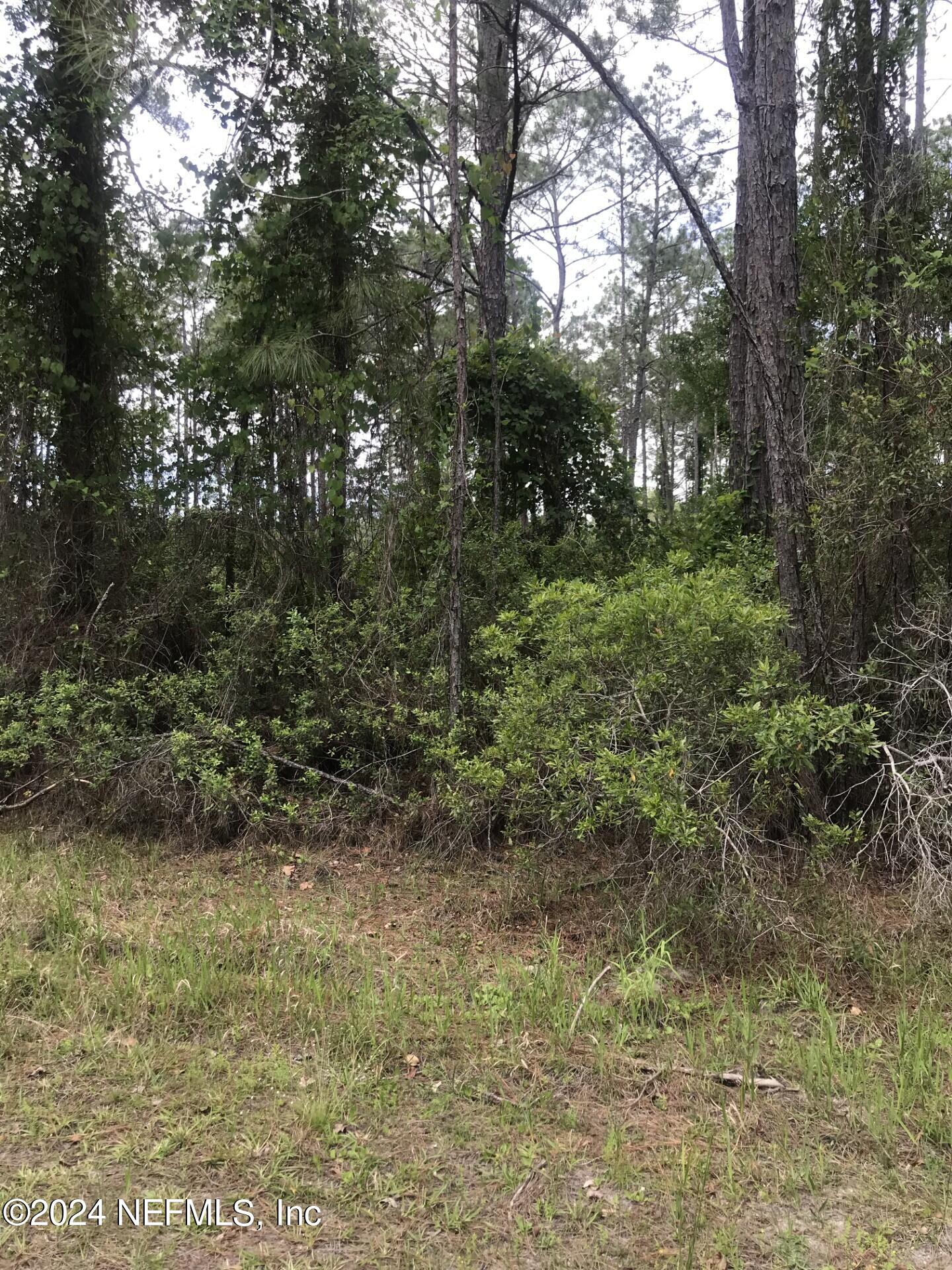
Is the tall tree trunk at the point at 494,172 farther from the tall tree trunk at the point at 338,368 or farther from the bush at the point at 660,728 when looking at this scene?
the bush at the point at 660,728

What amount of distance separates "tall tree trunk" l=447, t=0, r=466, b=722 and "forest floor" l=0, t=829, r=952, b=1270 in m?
1.78

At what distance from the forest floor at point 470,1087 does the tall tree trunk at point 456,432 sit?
178 cm

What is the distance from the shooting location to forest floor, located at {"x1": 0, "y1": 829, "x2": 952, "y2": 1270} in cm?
222

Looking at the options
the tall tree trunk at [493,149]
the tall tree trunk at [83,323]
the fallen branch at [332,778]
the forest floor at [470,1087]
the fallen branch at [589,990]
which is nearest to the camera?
the forest floor at [470,1087]

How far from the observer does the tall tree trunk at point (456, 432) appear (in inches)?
219

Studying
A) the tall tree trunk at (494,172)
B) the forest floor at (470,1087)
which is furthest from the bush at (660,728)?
the tall tree trunk at (494,172)

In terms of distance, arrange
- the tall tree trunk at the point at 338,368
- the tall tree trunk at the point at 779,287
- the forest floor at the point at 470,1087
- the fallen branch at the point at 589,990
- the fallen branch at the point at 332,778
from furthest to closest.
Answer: the tall tree trunk at the point at 338,368 → the fallen branch at the point at 332,778 → the tall tree trunk at the point at 779,287 → the fallen branch at the point at 589,990 → the forest floor at the point at 470,1087

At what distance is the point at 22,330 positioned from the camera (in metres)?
7.22

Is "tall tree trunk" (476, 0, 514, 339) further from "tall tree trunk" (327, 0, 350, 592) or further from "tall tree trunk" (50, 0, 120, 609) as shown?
"tall tree trunk" (50, 0, 120, 609)

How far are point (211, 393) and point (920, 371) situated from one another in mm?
5446

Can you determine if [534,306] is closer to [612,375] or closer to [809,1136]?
[612,375]

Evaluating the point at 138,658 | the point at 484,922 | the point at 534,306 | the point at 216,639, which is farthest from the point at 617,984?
the point at 534,306

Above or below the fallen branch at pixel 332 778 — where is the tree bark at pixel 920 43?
above

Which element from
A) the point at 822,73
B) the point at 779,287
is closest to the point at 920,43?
the point at 822,73
